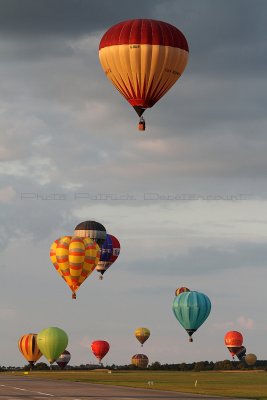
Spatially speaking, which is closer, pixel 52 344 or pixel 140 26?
pixel 140 26

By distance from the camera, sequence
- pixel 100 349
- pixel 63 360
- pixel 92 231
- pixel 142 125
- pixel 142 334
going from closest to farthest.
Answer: pixel 142 125 < pixel 92 231 < pixel 63 360 < pixel 100 349 < pixel 142 334

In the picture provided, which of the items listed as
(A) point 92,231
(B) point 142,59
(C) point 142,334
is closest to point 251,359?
(C) point 142,334

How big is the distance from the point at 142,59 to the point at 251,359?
378ft

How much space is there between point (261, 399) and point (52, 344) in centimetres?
7998

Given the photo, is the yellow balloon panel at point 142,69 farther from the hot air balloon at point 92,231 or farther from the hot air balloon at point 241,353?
the hot air balloon at point 241,353

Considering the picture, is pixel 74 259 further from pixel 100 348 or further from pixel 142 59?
pixel 100 348

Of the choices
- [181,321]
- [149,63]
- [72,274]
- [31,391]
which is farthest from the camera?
[181,321]

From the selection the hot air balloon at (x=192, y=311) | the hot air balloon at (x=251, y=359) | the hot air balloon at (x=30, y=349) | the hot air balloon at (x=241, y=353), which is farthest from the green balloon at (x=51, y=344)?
the hot air balloon at (x=251, y=359)

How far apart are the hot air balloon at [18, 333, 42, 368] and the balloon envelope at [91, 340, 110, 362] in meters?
26.4

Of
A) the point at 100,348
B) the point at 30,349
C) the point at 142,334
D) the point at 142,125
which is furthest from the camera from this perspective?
the point at 142,334

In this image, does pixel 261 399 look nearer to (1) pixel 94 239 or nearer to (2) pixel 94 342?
(1) pixel 94 239

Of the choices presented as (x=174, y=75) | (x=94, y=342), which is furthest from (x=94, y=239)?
(x=174, y=75)

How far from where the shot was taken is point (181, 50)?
91375 mm

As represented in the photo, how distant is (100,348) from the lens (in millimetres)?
179625
